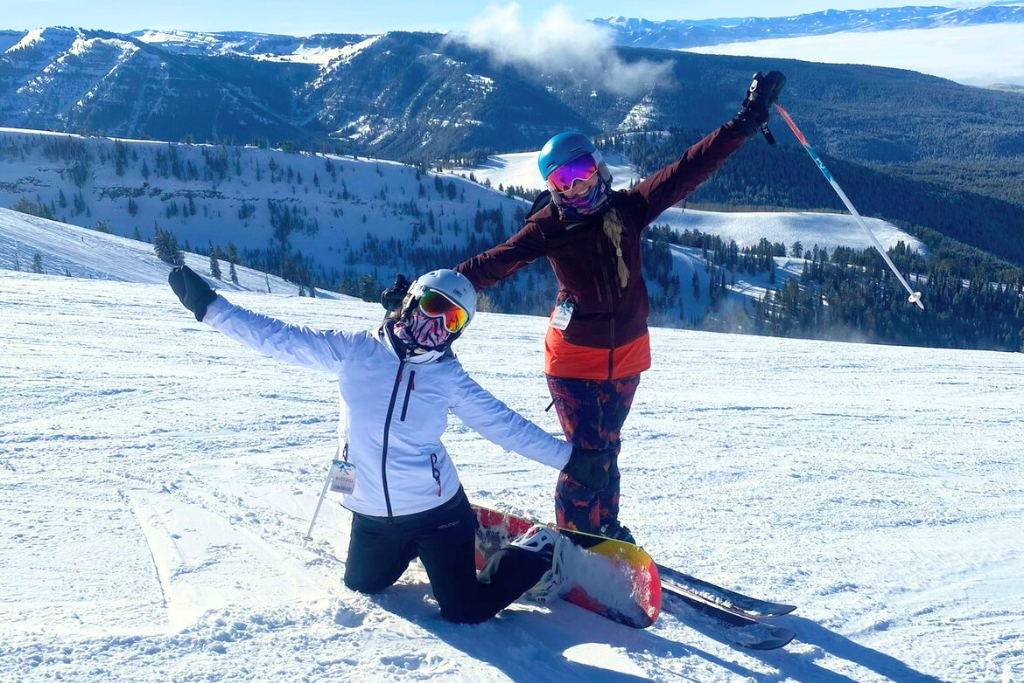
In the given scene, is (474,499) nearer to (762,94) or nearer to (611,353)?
(611,353)

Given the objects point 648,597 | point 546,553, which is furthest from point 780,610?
point 546,553

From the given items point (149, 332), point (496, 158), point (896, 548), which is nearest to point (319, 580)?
point (896, 548)

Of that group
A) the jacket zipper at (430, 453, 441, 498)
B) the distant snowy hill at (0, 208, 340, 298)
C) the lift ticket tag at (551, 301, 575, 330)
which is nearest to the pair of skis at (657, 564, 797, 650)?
the jacket zipper at (430, 453, 441, 498)

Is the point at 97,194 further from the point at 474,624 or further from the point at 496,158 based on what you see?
the point at 474,624

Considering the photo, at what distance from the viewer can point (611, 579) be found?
3414mm

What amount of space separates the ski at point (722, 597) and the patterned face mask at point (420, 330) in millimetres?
1614

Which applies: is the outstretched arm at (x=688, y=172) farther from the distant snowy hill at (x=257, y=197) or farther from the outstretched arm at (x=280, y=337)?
the distant snowy hill at (x=257, y=197)

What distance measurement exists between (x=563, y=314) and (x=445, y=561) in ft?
3.96

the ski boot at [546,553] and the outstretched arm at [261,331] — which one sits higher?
the outstretched arm at [261,331]

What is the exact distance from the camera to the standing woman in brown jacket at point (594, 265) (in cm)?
361

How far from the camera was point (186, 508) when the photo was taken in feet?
13.7

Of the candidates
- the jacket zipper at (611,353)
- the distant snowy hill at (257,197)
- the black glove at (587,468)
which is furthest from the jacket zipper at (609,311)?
the distant snowy hill at (257,197)

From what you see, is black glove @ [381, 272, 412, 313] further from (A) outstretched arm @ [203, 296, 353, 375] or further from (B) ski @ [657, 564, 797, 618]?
(B) ski @ [657, 564, 797, 618]

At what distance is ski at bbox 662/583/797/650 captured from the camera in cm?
328
